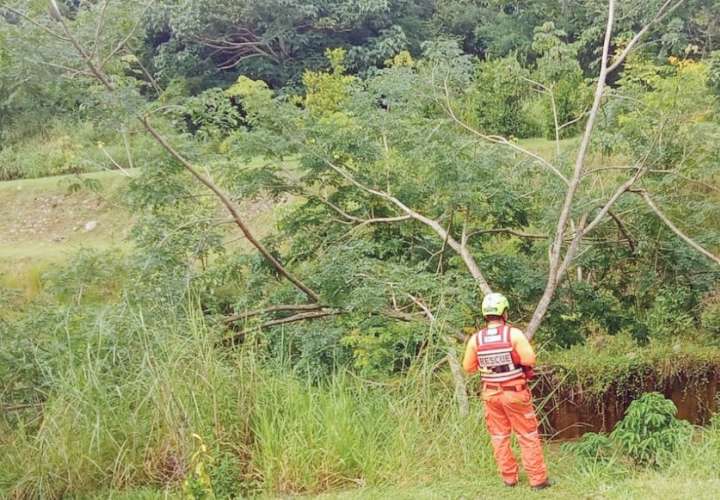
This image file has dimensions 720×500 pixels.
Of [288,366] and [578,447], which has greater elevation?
[288,366]

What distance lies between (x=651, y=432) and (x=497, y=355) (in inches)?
60.1

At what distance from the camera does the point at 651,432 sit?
506 centimetres

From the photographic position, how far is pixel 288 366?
5.55 m

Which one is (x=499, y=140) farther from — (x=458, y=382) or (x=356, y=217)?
(x=458, y=382)

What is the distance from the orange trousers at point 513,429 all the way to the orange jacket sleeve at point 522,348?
0.20 m

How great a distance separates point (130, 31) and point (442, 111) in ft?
10.5

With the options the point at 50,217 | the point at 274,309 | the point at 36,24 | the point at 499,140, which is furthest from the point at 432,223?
the point at 50,217

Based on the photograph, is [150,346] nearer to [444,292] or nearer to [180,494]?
[180,494]

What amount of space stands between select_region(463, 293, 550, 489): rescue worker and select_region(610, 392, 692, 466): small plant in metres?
0.98

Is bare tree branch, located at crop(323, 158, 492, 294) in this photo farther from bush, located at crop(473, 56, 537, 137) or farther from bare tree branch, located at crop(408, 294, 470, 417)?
bush, located at crop(473, 56, 537, 137)

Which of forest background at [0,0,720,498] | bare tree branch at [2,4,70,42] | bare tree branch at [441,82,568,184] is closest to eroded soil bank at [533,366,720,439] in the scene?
forest background at [0,0,720,498]

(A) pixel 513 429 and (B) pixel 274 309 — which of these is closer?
(A) pixel 513 429

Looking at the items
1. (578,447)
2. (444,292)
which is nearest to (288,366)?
(444,292)

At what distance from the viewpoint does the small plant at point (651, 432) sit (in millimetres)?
4887
